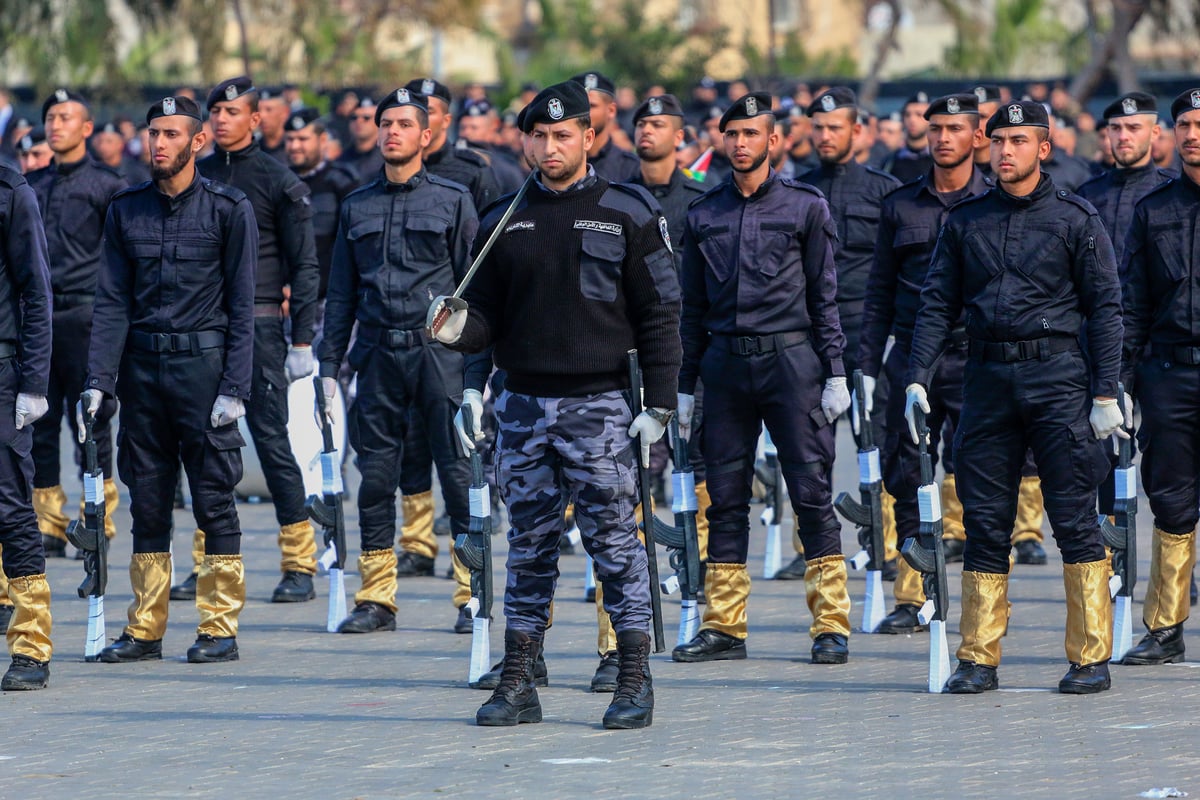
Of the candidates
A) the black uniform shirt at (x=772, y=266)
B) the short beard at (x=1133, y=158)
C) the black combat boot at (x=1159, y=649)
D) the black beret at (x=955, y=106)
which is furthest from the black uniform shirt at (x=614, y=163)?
the black combat boot at (x=1159, y=649)

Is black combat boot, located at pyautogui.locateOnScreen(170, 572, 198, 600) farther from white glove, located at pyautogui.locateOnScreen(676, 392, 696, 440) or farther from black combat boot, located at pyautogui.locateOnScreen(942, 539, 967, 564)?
black combat boot, located at pyautogui.locateOnScreen(942, 539, 967, 564)

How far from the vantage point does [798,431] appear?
9.41m

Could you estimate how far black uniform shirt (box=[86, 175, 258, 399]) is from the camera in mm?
9453

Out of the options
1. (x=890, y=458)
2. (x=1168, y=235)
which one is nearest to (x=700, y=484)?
(x=890, y=458)

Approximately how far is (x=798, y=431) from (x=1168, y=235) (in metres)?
1.73

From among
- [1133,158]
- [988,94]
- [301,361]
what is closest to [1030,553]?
[1133,158]

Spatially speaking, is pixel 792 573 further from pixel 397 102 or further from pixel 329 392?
pixel 397 102

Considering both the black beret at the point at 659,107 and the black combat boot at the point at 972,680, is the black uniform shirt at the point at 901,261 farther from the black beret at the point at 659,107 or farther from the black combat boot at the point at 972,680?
the black combat boot at the point at 972,680

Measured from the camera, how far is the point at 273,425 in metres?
11.4

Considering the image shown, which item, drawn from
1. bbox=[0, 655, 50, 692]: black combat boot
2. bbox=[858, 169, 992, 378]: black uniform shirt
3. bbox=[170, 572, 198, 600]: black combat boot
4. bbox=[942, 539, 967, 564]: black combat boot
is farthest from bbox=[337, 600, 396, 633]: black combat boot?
bbox=[942, 539, 967, 564]: black combat boot

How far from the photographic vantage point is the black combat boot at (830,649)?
9.38 metres

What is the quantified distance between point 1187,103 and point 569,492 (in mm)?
3118

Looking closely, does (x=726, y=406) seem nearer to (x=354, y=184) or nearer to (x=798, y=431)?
(x=798, y=431)

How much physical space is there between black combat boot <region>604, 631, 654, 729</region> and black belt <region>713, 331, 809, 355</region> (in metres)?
1.78
